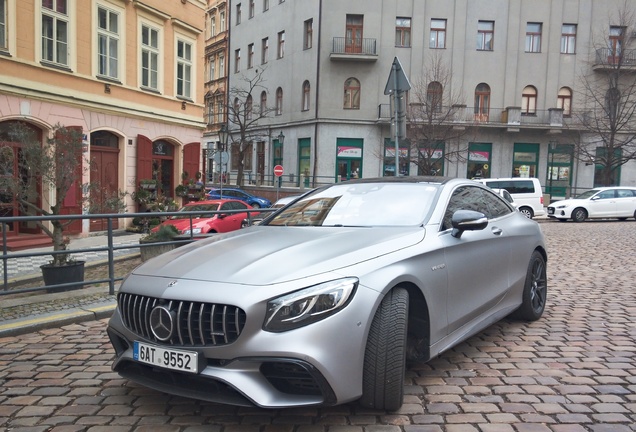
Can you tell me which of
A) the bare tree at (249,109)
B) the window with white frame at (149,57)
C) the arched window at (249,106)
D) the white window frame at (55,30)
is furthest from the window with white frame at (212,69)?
the white window frame at (55,30)

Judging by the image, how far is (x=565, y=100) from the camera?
3522cm

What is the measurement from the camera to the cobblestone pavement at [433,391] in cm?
326

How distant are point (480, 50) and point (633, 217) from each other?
15115 mm

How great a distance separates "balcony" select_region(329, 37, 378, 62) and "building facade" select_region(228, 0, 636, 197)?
0.07m

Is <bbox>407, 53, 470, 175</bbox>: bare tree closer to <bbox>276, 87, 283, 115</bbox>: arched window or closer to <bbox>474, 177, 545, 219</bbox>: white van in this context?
<bbox>474, 177, 545, 219</bbox>: white van

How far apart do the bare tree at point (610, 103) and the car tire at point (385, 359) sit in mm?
33471

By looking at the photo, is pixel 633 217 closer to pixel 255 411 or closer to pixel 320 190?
pixel 320 190

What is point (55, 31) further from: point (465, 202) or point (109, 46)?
point (465, 202)

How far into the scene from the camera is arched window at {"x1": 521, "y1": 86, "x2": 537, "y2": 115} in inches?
1375

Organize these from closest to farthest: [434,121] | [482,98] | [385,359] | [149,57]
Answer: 1. [385,359]
2. [149,57]
3. [434,121]
4. [482,98]

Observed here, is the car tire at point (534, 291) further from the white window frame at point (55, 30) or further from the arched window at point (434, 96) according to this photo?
the arched window at point (434, 96)

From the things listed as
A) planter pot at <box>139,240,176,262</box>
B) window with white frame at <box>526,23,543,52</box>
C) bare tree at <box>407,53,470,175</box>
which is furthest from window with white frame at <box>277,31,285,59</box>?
planter pot at <box>139,240,176,262</box>

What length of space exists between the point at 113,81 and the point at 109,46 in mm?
1127

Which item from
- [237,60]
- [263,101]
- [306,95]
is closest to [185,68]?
[306,95]
